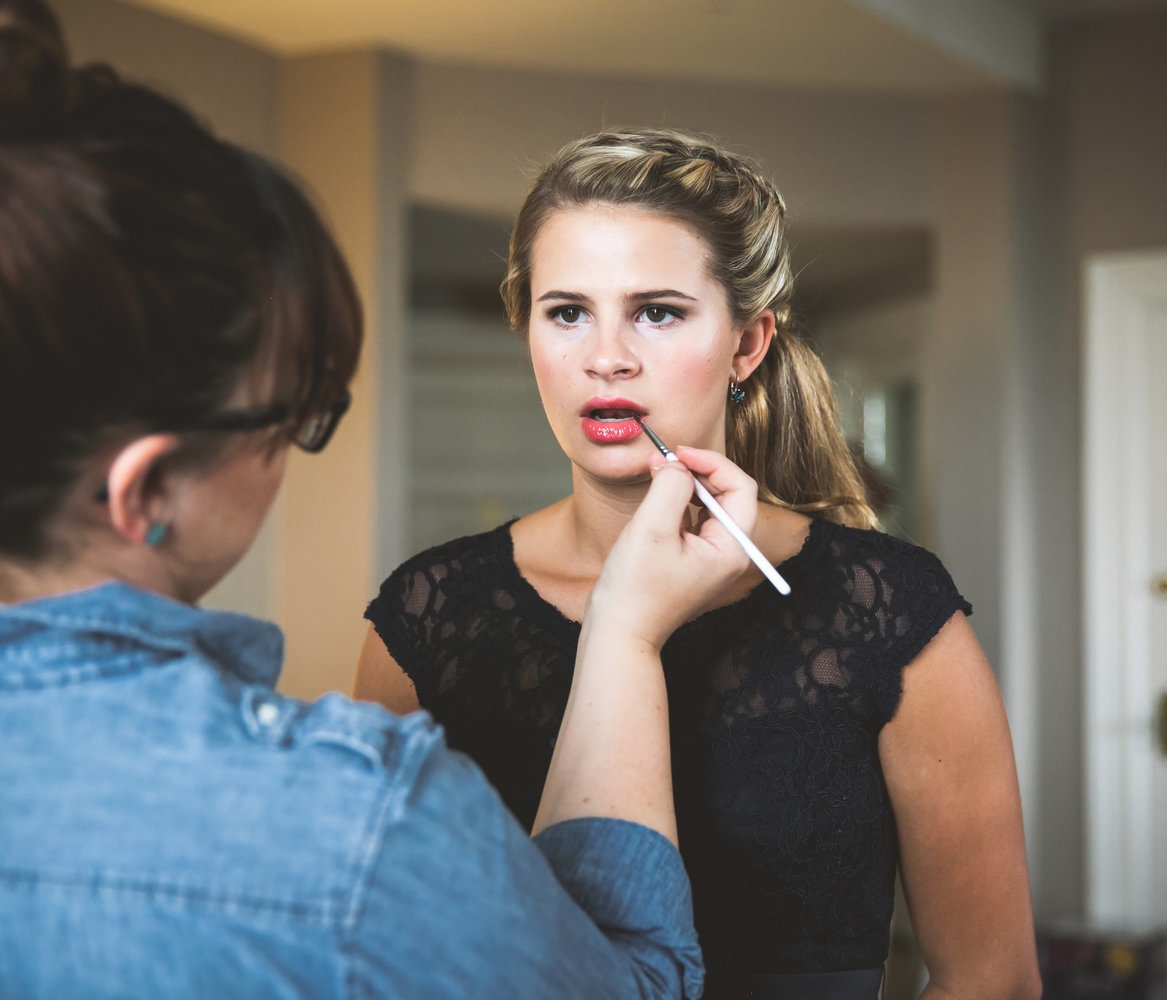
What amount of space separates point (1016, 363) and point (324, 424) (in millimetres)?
2993

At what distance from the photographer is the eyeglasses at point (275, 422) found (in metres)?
0.58

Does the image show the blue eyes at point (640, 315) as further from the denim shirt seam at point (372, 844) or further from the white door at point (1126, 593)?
the white door at point (1126, 593)

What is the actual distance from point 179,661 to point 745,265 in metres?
0.88

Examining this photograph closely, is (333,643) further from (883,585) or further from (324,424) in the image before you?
(324,424)

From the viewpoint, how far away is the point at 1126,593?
3.27m

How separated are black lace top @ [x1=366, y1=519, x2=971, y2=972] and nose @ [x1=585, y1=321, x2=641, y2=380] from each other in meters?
0.26

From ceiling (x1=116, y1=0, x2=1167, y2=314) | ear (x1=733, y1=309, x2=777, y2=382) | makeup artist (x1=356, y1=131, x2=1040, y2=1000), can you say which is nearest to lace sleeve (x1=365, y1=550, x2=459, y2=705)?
makeup artist (x1=356, y1=131, x2=1040, y2=1000)

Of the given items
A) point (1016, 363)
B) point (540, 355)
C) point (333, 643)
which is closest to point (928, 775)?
point (540, 355)

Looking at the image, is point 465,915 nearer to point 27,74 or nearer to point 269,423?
point 269,423

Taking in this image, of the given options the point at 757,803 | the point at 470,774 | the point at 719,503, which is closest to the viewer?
the point at 470,774

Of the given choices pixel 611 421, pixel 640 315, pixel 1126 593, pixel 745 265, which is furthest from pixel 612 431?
pixel 1126 593

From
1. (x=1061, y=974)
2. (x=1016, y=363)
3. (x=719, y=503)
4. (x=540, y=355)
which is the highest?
(x=1016, y=363)

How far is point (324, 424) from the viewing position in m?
0.66

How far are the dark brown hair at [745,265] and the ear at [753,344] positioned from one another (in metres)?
0.02
